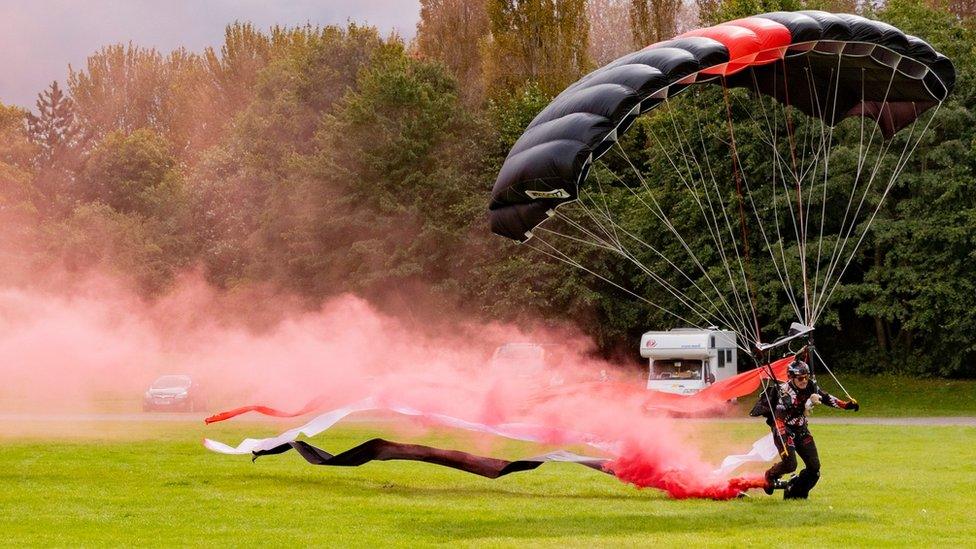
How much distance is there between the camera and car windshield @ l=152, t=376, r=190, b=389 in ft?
132

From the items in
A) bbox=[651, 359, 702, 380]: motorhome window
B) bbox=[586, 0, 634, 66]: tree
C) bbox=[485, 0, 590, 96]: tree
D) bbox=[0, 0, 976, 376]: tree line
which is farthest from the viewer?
bbox=[586, 0, 634, 66]: tree

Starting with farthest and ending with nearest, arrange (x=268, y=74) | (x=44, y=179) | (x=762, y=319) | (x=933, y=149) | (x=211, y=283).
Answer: (x=44, y=179), (x=268, y=74), (x=211, y=283), (x=762, y=319), (x=933, y=149)

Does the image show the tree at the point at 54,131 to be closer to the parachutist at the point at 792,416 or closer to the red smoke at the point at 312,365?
the red smoke at the point at 312,365

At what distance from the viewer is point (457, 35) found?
68125 mm

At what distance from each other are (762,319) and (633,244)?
6.06 meters

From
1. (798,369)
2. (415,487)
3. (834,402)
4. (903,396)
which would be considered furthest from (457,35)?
(834,402)

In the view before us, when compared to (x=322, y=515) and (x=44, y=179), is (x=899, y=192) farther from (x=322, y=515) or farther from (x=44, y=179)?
(x=44, y=179)

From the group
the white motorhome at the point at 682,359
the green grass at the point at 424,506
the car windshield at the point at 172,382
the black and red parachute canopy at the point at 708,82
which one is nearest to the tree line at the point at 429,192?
the white motorhome at the point at 682,359

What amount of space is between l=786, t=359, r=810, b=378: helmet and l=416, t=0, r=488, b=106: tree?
52.5 m

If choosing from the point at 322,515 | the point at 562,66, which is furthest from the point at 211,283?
the point at 322,515

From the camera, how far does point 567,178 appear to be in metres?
13.9

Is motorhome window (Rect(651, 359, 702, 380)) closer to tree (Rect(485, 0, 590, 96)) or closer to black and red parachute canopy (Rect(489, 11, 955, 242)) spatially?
black and red parachute canopy (Rect(489, 11, 955, 242))

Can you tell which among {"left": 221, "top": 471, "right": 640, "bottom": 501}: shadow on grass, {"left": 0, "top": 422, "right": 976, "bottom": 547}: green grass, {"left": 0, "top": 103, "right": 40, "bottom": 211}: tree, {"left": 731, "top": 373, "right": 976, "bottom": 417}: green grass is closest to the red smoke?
{"left": 221, "top": 471, "right": 640, "bottom": 501}: shadow on grass

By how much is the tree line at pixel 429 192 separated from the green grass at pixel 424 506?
22.5 meters
